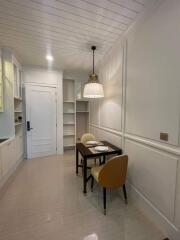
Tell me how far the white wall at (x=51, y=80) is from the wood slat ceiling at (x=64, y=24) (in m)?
0.82

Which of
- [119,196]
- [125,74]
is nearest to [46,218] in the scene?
[119,196]

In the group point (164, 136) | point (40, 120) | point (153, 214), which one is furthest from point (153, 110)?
point (40, 120)

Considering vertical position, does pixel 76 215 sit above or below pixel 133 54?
below

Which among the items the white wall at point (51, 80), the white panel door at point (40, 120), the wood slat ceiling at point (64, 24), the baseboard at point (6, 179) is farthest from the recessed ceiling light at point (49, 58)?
the baseboard at point (6, 179)

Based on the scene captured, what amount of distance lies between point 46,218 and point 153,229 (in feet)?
4.49

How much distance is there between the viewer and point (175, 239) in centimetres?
142

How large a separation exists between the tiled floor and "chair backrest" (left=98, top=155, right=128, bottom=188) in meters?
0.42

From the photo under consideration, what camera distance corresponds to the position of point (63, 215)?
1822mm

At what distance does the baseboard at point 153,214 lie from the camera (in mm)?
1449

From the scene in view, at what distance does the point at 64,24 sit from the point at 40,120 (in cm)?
270

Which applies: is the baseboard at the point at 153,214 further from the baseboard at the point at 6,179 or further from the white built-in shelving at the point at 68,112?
the white built-in shelving at the point at 68,112

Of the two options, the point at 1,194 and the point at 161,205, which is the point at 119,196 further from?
the point at 1,194

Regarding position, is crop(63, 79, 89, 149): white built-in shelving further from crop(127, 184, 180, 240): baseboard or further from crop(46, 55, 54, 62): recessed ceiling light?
crop(127, 184, 180, 240): baseboard

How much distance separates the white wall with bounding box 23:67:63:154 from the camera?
3.80 meters
